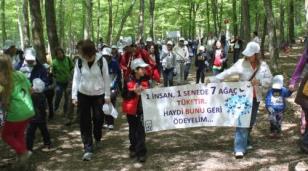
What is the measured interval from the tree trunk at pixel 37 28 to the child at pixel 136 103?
19.8 feet

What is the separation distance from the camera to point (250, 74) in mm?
7582

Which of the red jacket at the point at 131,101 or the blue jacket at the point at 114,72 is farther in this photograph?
the blue jacket at the point at 114,72

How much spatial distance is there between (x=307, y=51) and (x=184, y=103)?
7.43 ft

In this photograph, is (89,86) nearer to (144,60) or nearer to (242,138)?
(144,60)

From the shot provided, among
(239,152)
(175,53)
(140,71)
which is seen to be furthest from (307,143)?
(175,53)

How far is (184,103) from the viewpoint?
26.8ft

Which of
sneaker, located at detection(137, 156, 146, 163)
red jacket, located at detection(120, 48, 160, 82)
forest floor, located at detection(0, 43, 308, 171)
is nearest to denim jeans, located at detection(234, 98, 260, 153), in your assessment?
forest floor, located at detection(0, 43, 308, 171)

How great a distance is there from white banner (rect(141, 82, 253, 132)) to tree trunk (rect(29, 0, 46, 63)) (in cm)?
589

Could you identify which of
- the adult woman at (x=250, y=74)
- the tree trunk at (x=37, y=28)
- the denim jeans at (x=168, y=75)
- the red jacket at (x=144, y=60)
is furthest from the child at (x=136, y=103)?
the denim jeans at (x=168, y=75)

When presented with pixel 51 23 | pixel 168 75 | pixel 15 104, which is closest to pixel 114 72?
pixel 15 104

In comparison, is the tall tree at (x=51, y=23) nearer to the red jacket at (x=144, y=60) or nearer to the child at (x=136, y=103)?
the red jacket at (x=144, y=60)

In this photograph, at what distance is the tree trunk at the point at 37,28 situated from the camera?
510 inches

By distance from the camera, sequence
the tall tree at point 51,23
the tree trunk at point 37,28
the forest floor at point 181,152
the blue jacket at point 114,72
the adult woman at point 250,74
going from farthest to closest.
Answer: the tall tree at point 51,23 → the tree trunk at point 37,28 → the blue jacket at point 114,72 → the adult woman at point 250,74 → the forest floor at point 181,152

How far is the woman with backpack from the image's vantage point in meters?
6.12
